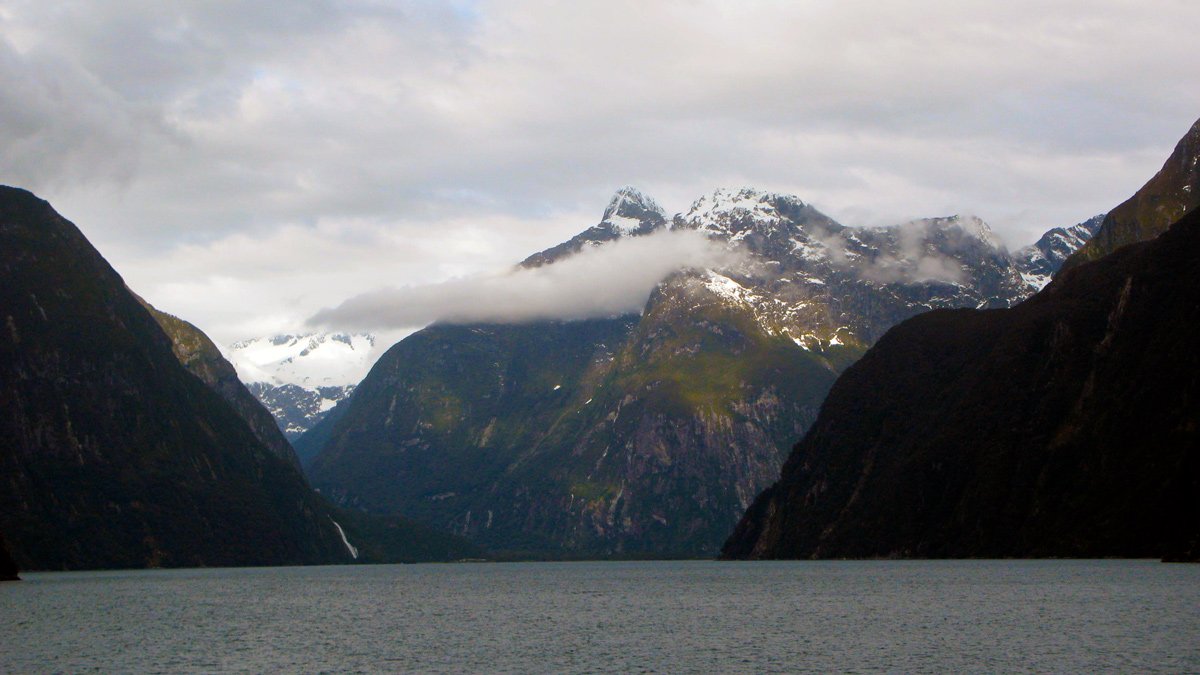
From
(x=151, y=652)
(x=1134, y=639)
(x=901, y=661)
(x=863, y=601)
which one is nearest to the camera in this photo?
(x=901, y=661)

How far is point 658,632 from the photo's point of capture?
129250 mm

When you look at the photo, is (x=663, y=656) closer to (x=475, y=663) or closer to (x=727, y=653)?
(x=727, y=653)

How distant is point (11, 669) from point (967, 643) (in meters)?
76.0

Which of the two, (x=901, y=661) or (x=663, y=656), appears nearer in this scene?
(x=901, y=661)

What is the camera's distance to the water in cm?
10219

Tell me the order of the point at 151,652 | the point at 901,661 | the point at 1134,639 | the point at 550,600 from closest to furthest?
the point at 901,661, the point at 1134,639, the point at 151,652, the point at 550,600

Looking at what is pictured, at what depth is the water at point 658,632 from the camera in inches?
4023

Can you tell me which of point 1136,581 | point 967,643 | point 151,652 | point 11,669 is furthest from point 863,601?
point 11,669

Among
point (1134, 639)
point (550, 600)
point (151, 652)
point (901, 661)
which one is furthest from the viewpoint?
point (550, 600)

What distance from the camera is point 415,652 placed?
113 metres

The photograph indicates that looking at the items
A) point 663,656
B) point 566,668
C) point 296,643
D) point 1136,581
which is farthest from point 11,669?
point 1136,581

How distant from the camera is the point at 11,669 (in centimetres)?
10175

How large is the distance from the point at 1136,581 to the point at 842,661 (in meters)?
89.7

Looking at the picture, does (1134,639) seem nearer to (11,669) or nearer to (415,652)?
(415,652)
